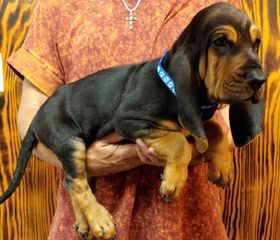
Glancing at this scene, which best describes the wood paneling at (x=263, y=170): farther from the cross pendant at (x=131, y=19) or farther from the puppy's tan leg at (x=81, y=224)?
the puppy's tan leg at (x=81, y=224)

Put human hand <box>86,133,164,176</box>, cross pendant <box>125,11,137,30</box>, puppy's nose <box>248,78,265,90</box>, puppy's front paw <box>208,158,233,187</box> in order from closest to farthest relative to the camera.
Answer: puppy's nose <box>248,78,265,90</box> → puppy's front paw <box>208,158,233,187</box> → human hand <box>86,133,164,176</box> → cross pendant <box>125,11,137,30</box>

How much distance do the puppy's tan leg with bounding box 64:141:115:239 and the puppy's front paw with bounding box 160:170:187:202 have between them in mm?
260

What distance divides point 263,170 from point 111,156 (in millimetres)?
1025

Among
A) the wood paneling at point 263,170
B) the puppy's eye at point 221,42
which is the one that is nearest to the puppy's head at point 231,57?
the puppy's eye at point 221,42

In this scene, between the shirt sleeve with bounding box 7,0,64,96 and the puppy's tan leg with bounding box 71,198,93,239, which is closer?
the puppy's tan leg with bounding box 71,198,93,239

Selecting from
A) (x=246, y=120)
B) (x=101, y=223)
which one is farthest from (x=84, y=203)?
(x=246, y=120)

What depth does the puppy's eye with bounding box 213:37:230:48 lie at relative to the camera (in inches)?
40.8

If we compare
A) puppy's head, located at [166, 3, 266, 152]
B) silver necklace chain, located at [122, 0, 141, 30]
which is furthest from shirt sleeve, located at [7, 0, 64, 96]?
puppy's head, located at [166, 3, 266, 152]

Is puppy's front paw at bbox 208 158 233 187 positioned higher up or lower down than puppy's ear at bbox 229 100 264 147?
lower down

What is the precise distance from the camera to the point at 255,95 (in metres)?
1.04

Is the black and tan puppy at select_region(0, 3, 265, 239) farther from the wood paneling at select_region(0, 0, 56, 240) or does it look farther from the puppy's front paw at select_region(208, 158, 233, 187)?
the wood paneling at select_region(0, 0, 56, 240)

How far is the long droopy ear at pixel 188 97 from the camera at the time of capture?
109 cm

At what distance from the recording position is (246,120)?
1.22 metres

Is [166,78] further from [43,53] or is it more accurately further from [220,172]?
[43,53]
